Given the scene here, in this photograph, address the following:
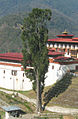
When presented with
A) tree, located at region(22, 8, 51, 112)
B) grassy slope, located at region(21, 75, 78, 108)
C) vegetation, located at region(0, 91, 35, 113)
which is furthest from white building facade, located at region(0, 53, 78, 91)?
tree, located at region(22, 8, 51, 112)

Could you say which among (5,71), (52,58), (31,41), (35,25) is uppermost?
(35,25)

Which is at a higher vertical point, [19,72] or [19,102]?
[19,72]

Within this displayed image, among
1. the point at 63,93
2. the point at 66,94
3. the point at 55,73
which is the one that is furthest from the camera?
the point at 55,73

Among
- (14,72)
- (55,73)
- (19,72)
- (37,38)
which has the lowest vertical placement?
(14,72)

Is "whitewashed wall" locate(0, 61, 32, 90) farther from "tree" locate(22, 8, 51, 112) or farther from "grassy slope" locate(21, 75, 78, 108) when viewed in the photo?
"tree" locate(22, 8, 51, 112)

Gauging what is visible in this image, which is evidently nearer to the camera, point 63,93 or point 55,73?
point 63,93

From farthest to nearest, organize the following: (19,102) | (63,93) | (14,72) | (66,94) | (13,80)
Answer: (13,80), (14,72), (19,102), (63,93), (66,94)

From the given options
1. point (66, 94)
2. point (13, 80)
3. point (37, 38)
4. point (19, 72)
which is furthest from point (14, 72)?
point (37, 38)

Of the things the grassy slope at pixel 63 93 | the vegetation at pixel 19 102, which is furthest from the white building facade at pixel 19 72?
the vegetation at pixel 19 102

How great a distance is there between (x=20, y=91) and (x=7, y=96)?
555 cm

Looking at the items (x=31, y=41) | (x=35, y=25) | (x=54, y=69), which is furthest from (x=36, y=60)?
(x=54, y=69)

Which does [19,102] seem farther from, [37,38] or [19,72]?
[37,38]

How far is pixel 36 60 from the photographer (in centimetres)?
4269

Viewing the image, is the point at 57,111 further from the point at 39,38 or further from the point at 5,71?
the point at 5,71
